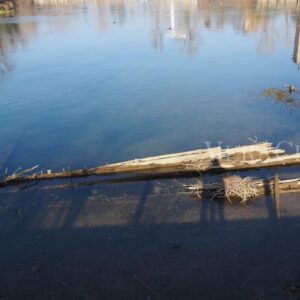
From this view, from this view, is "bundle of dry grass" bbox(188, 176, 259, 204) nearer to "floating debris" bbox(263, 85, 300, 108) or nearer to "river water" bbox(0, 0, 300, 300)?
"river water" bbox(0, 0, 300, 300)

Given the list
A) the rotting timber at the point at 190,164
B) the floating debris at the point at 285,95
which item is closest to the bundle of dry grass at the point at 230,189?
the rotting timber at the point at 190,164

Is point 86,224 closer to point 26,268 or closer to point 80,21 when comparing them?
point 26,268

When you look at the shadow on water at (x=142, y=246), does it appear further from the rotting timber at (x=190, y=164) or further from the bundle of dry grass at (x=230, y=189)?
the rotting timber at (x=190, y=164)

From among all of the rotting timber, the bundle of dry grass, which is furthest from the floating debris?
the bundle of dry grass

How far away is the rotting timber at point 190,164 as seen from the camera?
11.8 metres

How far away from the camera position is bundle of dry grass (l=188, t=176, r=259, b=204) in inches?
408

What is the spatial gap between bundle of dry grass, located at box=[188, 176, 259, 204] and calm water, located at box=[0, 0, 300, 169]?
342 cm

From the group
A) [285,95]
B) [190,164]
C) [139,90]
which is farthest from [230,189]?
[139,90]

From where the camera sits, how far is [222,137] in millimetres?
14664

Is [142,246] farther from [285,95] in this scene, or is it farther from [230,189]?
[285,95]

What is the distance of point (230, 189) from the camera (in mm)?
10438

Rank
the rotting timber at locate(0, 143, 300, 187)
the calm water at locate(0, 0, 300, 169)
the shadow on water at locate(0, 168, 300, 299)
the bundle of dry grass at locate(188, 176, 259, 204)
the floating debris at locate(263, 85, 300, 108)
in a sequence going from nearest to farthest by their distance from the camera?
the shadow on water at locate(0, 168, 300, 299) < the bundle of dry grass at locate(188, 176, 259, 204) < the rotting timber at locate(0, 143, 300, 187) < the calm water at locate(0, 0, 300, 169) < the floating debris at locate(263, 85, 300, 108)

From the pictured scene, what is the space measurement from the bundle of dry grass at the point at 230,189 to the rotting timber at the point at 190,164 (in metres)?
0.96

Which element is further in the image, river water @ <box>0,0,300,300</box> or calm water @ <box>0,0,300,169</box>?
calm water @ <box>0,0,300,169</box>
